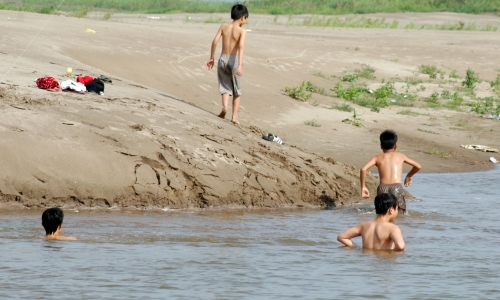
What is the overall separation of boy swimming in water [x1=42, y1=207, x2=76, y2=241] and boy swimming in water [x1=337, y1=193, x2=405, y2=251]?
7.59ft

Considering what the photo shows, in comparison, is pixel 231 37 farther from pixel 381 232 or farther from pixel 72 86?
pixel 381 232

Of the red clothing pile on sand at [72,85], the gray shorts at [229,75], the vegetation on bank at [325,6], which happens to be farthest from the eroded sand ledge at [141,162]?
the vegetation on bank at [325,6]

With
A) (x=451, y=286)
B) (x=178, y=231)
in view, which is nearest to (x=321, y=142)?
(x=178, y=231)

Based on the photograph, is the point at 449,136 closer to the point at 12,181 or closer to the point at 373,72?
the point at 373,72

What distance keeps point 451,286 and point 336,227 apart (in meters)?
2.29

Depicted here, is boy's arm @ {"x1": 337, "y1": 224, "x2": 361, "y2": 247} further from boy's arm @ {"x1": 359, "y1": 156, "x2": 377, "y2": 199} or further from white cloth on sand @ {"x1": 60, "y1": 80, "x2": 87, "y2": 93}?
white cloth on sand @ {"x1": 60, "y1": 80, "x2": 87, "y2": 93}

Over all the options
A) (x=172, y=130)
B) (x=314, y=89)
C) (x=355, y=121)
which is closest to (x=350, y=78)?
(x=314, y=89)

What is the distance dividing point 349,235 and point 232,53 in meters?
3.75

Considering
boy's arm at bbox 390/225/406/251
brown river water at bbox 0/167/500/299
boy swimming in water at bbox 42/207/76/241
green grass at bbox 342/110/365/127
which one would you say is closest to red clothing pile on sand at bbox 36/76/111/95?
brown river water at bbox 0/167/500/299

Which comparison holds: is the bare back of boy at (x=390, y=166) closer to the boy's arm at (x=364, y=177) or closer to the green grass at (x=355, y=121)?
the boy's arm at (x=364, y=177)

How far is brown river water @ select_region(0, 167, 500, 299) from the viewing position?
6488mm

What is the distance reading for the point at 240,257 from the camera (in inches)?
294

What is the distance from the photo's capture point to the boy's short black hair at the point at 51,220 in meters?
7.64

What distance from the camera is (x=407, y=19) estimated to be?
3741cm
